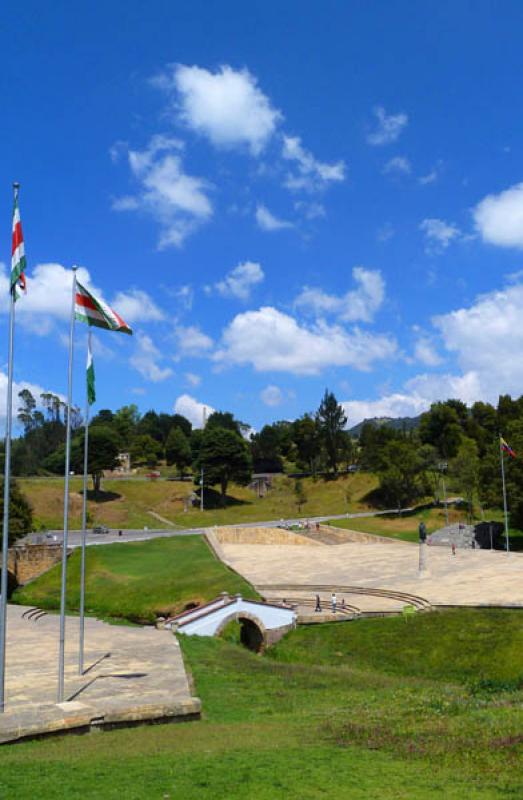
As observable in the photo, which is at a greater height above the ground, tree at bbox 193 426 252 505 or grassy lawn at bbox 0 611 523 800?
tree at bbox 193 426 252 505

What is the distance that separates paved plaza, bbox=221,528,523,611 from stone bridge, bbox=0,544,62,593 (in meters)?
12.1

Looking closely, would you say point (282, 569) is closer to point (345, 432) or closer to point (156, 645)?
point (156, 645)

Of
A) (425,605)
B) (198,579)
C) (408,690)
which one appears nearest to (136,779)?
(408,690)

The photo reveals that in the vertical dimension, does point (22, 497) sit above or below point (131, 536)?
above

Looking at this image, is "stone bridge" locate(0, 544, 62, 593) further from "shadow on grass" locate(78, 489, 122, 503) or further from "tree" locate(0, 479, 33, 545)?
"shadow on grass" locate(78, 489, 122, 503)

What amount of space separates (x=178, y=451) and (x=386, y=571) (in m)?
68.5

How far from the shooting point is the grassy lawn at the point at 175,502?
72.3 meters

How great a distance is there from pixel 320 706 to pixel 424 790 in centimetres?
744

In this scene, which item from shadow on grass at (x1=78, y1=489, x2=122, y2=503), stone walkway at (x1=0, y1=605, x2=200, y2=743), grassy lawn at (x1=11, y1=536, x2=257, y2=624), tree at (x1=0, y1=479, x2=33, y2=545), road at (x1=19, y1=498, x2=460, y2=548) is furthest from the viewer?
shadow on grass at (x1=78, y1=489, x2=122, y2=503)

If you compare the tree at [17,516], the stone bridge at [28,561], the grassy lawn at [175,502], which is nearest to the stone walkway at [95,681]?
the stone bridge at [28,561]

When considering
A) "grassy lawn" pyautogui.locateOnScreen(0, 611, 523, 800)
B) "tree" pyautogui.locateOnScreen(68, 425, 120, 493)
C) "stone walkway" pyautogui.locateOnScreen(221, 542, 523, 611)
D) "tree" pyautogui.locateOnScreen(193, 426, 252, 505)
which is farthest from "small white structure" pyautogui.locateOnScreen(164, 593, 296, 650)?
"tree" pyautogui.locateOnScreen(68, 425, 120, 493)

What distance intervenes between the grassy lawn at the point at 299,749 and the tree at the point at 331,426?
256 ft

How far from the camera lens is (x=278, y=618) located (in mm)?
31359

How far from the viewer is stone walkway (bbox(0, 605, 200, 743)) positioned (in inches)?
546
